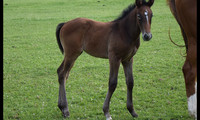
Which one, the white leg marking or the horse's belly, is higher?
the horse's belly

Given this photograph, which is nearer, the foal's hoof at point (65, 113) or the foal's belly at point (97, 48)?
the foal's belly at point (97, 48)

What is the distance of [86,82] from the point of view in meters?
7.93

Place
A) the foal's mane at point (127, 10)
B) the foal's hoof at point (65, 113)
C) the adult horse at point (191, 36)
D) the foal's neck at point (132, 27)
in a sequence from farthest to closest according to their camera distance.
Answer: the foal's hoof at point (65, 113)
the foal's mane at point (127, 10)
the foal's neck at point (132, 27)
the adult horse at point (191, 36)

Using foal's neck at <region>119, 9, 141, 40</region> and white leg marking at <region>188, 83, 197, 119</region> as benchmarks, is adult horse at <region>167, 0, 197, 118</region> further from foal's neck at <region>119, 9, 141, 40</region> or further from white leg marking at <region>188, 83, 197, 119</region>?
foal's neck at <region>119, 9, 141, 40</region>

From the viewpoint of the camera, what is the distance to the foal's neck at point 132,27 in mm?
5266

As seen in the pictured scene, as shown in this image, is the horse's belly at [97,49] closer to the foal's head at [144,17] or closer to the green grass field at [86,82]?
the foal's head at [144,17]

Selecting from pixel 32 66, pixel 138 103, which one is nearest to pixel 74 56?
pixel 138 103

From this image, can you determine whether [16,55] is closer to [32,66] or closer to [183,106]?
[32,66]

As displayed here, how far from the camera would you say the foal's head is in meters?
4.90

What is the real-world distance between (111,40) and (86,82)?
8.98 feet

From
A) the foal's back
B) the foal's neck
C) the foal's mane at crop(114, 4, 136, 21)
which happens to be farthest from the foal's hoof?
the foal's mane at crop(114, 4, 136, 21)

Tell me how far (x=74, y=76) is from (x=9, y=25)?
11350 mm

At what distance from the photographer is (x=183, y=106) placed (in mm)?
6156

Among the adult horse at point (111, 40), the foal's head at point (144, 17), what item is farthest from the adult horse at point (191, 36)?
the adult horse at point (111, 40)
